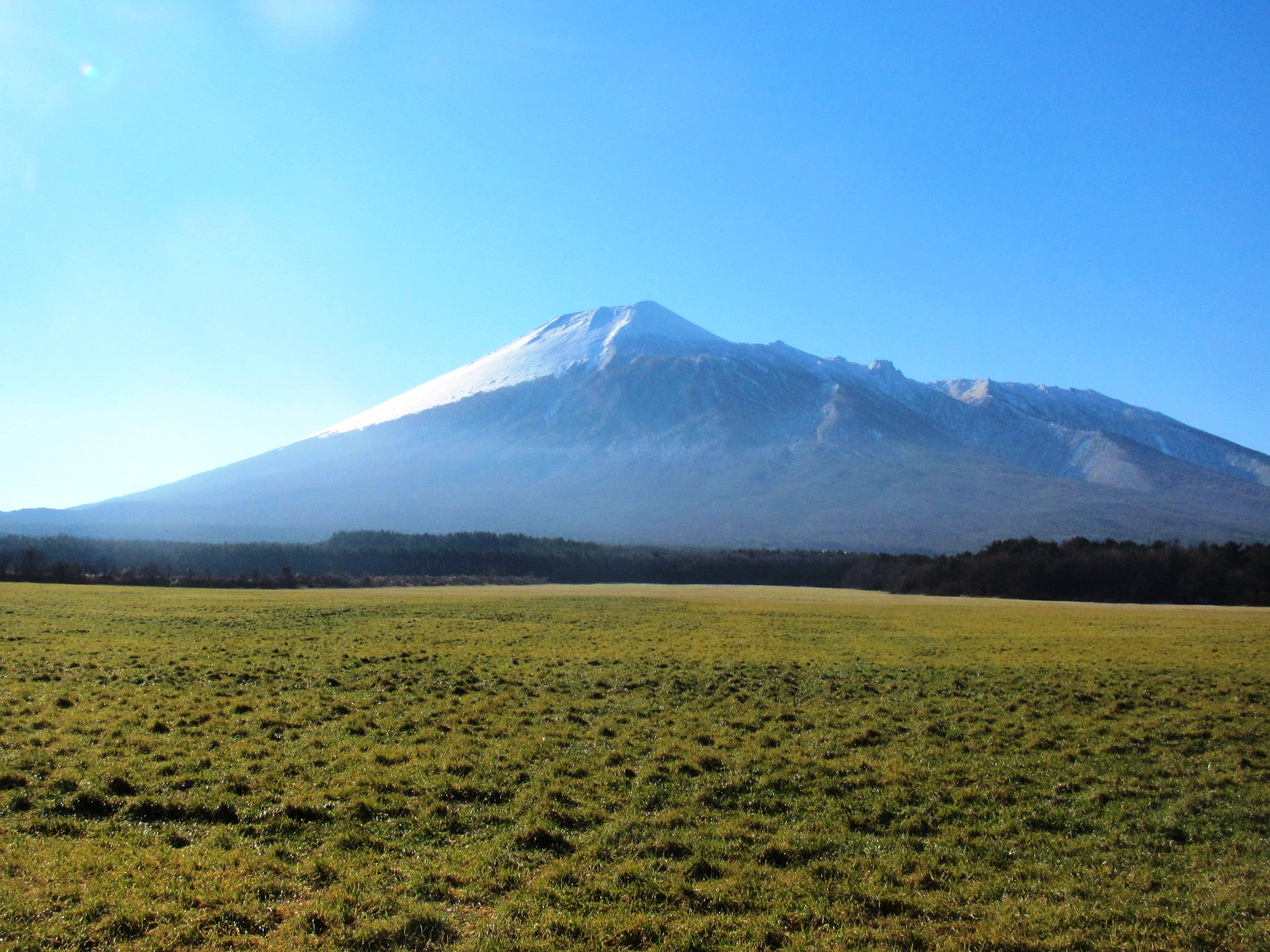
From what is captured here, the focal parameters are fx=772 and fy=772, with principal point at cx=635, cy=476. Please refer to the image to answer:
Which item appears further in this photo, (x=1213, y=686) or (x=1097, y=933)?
(x=1213, y=686)

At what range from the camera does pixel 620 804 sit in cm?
995

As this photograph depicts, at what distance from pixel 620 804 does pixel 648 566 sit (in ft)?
345

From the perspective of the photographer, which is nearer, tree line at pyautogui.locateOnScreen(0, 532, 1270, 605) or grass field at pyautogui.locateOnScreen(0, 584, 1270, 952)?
grass field at pyautogui.locateOnScreen(0, 584, 1270, 952)

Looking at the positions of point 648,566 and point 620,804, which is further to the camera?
point 648,566

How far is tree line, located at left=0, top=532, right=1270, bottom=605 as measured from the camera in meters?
72.8

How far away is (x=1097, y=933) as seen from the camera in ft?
22.3

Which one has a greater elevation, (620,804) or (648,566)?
(620,804)

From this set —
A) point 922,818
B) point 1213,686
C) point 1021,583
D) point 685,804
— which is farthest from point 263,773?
point 1021,583

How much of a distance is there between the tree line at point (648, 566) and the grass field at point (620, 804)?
→ 196ft

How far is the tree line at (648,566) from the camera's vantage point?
72750 millimetres

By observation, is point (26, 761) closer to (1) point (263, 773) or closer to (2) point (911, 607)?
(1) point (263, 773)

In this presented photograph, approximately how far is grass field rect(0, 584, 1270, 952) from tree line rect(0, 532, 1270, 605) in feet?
196

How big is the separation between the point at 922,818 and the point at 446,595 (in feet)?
172

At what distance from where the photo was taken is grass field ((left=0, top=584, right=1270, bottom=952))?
6723mm
